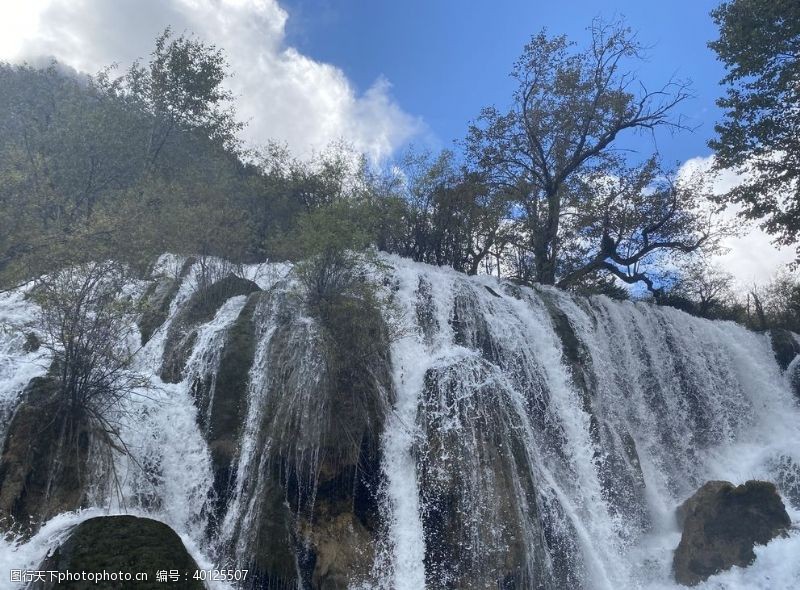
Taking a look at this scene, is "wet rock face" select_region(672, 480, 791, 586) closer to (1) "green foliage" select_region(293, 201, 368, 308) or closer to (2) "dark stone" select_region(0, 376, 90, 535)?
(1) "green foliage" select_region(293, 201, 368, 308)

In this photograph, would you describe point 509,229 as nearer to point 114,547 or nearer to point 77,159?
point 77,159

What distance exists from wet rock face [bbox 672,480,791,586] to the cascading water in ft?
0.98

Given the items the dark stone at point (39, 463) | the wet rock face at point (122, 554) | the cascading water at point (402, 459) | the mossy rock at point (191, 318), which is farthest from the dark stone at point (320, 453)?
the dark stone at point (39, 463)

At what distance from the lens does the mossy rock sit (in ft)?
34.4

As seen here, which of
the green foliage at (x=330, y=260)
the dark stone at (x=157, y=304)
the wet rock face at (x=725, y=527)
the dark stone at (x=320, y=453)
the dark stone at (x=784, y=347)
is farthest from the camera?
the dark stone at (x=784, y=347)

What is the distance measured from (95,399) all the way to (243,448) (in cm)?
247

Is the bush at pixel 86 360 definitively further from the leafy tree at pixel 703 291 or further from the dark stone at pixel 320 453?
the leafy tree at pixel 703 291

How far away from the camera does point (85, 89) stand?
2412 cm

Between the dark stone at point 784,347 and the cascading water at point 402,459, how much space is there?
6.00 metres

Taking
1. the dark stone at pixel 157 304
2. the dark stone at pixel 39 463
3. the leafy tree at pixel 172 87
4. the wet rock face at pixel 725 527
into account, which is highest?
the leafy tree at pixel 172 87

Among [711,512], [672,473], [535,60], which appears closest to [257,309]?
[711,512]

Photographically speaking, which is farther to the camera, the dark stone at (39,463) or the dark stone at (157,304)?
the dark stone at (157,304)

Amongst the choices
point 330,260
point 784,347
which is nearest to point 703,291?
point 784,347

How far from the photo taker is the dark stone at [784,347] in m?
19.1
